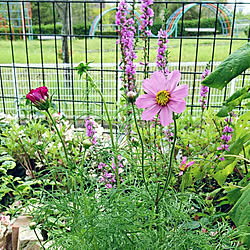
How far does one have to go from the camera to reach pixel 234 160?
1.17 m

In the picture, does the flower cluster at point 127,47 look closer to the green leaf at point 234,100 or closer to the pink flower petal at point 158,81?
the green leaf at point 234,100

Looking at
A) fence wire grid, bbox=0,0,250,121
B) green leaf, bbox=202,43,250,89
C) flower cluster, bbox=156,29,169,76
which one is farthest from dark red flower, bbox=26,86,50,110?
flower cluster, bbox=156,29,169,76

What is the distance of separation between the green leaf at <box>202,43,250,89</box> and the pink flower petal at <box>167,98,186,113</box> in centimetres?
30

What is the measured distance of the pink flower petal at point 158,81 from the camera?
26.3 inches

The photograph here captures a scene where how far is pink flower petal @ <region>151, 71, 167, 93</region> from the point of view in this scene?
67 cm

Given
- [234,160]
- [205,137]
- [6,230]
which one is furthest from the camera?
[205,137]

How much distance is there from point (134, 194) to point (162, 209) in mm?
80

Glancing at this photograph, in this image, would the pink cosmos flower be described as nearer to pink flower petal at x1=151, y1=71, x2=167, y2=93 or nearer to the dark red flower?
pink flower petal at x1=151, y1=71, x2=167, y2=93

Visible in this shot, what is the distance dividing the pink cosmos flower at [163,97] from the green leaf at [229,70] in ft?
0.93

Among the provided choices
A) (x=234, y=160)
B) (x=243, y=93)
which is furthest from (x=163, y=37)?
(x=234, y=160)

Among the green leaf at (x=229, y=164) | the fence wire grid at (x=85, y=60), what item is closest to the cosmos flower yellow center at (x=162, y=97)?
the fence wire grid at (x=85, y=60)

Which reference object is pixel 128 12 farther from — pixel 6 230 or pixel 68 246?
pixel 6 230

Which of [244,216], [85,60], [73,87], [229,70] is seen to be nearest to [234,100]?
[229,70]

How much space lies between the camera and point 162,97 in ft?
2.17
